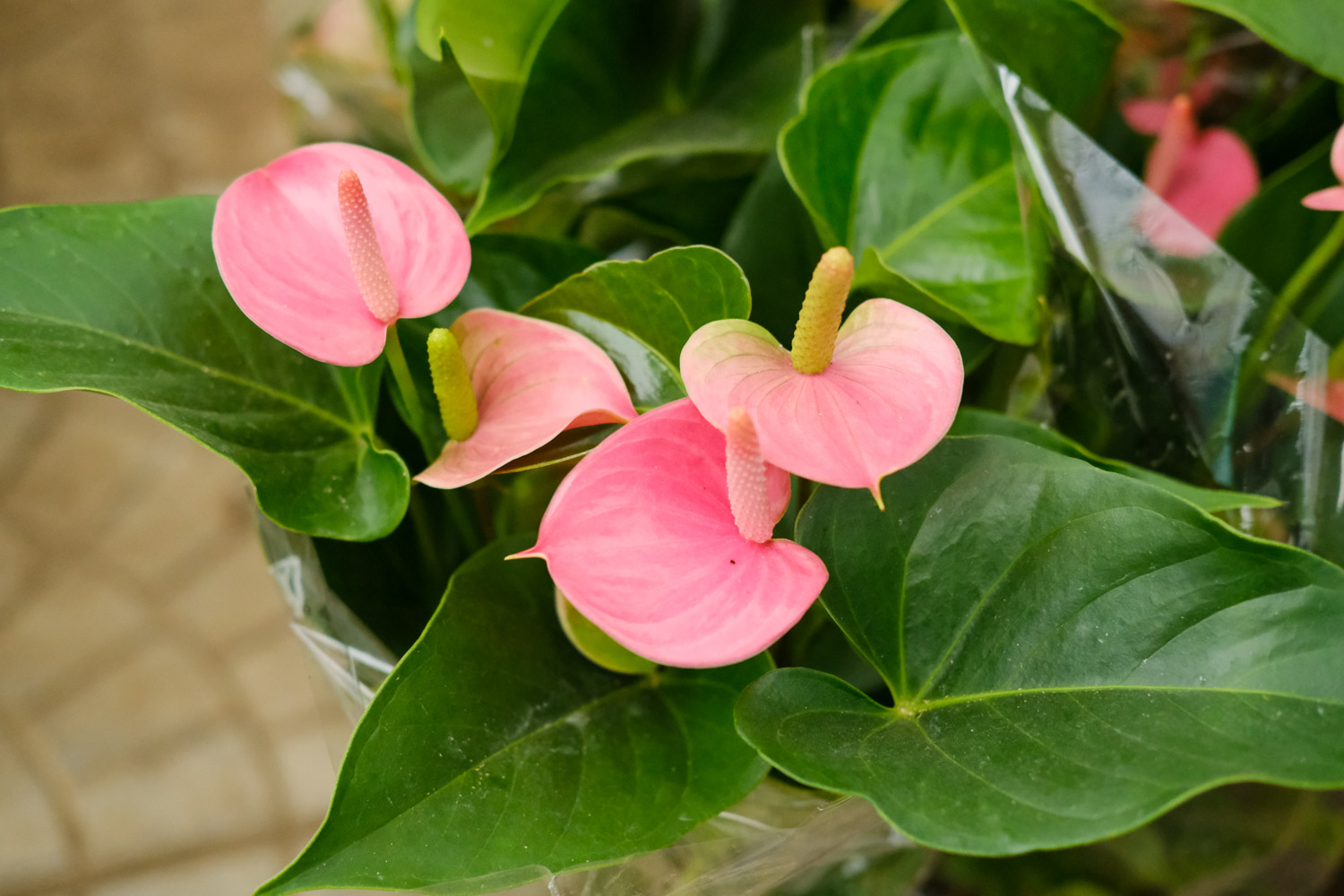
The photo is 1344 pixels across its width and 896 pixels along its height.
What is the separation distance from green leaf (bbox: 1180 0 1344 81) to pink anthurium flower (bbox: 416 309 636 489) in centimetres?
23

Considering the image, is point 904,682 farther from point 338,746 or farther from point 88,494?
point 88,494

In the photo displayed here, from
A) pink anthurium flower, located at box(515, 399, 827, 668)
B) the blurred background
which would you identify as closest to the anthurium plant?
pink anthurium flower, located at box(515, 399, 827, 668)

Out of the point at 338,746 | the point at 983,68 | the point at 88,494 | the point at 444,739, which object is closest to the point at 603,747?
the point at 444,739

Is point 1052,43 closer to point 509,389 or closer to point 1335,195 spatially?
point 1335,195

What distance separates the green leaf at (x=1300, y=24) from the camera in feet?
1.08

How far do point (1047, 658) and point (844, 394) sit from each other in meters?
0.09

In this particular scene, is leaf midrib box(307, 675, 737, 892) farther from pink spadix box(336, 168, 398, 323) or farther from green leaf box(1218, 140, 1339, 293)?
green leaf box(1218, 140, 1339, 293)

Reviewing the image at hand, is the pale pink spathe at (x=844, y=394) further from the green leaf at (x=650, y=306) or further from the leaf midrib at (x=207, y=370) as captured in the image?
the leaf midrib at (x=207, y=370)

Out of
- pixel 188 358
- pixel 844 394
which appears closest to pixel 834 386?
pixel 844 394

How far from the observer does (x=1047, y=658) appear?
0.27 m

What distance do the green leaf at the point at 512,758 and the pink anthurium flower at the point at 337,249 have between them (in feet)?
0.26

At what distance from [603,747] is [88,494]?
838 millimetres

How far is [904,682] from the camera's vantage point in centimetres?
29

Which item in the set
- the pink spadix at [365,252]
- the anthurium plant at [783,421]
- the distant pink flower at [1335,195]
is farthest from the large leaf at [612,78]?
the distant pink flower at [1335,195]
